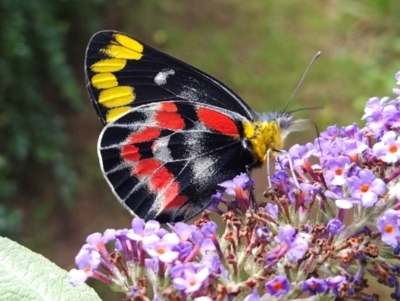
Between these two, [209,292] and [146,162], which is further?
[146,162]

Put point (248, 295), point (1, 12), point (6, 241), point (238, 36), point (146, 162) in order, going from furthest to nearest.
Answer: point (238, 36)
point (1, 12)
point (146, 162)
point (6, 241)
point (248, 295)

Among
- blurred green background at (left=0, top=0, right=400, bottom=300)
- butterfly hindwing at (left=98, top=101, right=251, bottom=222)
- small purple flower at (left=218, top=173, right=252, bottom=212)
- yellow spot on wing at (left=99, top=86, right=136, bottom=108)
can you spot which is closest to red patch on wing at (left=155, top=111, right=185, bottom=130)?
butterfly hindwing at (left=98, top=101, right=251, bottom=222)

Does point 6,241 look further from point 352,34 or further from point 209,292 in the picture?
point 352,34

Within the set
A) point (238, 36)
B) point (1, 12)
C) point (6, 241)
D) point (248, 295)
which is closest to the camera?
point (248, 295)

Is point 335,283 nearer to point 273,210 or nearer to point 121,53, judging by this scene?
point 273,210

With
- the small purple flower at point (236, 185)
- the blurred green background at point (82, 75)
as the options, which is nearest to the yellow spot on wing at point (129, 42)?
the small purple flower at point (236, 185)

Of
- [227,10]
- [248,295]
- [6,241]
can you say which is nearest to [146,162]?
[6,241]

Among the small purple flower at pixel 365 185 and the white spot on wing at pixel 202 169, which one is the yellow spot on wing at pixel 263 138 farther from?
the small purple flower at pixel 365 185
